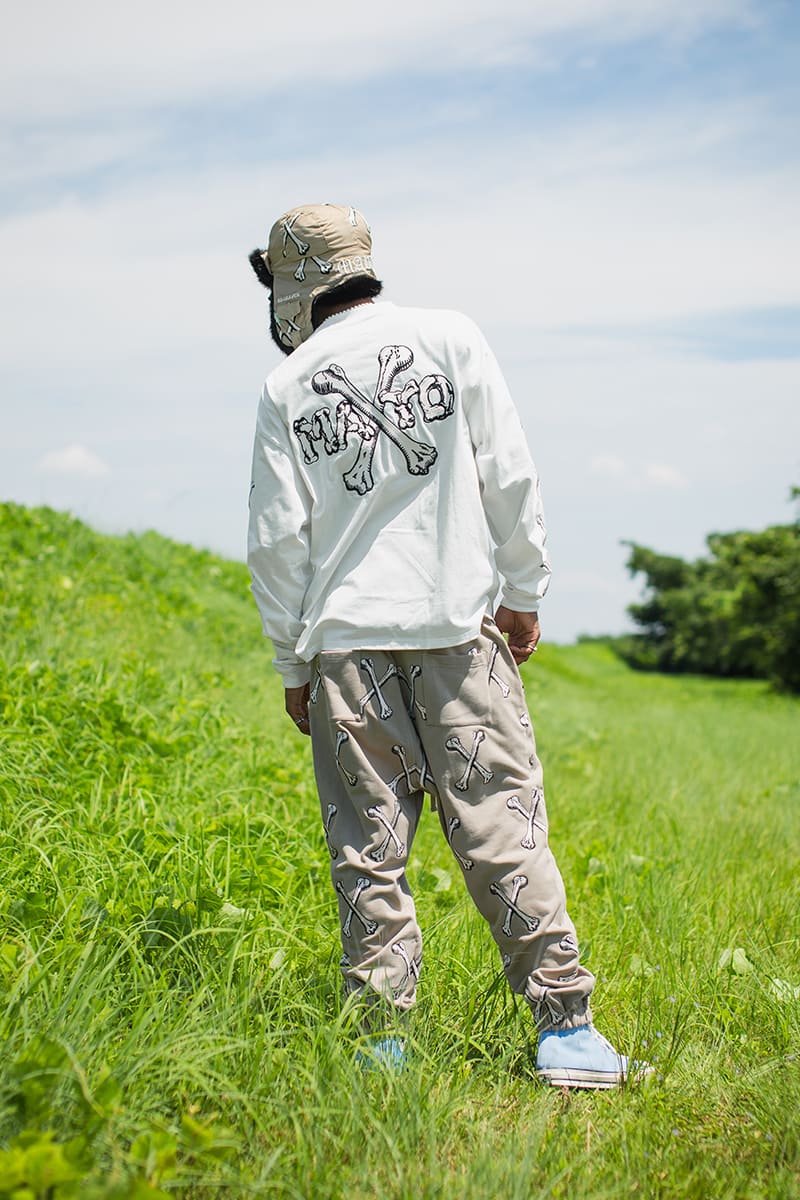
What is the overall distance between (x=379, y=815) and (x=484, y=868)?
0.28m

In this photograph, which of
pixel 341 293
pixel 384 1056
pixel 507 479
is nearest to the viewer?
pixel 384 1056

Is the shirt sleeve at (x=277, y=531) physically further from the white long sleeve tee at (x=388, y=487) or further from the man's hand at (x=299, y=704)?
A: the man's hand at (x=299, y=704)

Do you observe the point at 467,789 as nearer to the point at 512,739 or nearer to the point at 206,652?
the point at 512,739

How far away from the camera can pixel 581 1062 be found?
244cm

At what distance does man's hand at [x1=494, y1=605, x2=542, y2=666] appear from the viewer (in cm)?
266

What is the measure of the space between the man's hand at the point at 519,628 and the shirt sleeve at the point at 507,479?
0.05m

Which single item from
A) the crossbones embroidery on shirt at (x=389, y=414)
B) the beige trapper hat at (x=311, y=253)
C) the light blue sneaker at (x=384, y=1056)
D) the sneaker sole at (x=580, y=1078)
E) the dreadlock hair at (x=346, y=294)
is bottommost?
the sneaker sole at (x=580, y=1078)

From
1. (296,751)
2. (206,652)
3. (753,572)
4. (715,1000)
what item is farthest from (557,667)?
(715,1000)

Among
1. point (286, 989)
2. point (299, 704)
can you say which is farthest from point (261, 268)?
point (286, 989)

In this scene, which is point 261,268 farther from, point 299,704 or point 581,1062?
point 581,1062

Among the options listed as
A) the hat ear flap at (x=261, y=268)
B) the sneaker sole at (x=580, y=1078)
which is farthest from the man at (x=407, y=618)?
the hat ear flap at (x=261, y=268)

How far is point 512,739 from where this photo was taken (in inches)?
99.9

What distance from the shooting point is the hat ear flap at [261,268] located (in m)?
2.75

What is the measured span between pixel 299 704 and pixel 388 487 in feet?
2.09
